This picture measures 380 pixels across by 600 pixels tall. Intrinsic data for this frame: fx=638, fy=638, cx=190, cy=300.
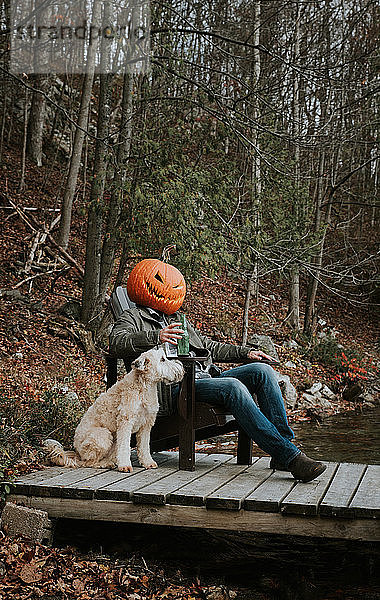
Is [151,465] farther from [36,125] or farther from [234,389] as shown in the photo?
[36,125]

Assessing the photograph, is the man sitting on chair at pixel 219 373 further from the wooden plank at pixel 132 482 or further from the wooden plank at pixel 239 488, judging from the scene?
the wooden plank at pixel 132 482

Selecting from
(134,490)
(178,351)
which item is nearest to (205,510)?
(134,490)

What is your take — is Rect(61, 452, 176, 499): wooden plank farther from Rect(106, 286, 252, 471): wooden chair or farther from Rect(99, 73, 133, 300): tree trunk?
Rect(99, 73, 133, 300): tree trunk

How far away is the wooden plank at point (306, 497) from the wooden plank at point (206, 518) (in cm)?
6

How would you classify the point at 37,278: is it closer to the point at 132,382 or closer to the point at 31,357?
the point at 31,357

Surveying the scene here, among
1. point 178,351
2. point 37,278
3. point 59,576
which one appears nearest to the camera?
point 59,576

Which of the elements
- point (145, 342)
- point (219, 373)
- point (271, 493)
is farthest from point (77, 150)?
point (271, 493)

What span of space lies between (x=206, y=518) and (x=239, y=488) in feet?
1.19

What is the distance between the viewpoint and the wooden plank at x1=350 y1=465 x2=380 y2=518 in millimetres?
3629

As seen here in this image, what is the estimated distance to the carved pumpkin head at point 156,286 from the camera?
5.15 m

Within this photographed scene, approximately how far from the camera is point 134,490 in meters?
4.03

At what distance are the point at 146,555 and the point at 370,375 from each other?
427 inches

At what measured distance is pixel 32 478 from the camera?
14.5ft

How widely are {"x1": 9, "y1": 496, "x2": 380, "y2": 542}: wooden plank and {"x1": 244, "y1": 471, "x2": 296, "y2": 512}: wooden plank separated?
0.05 metres
